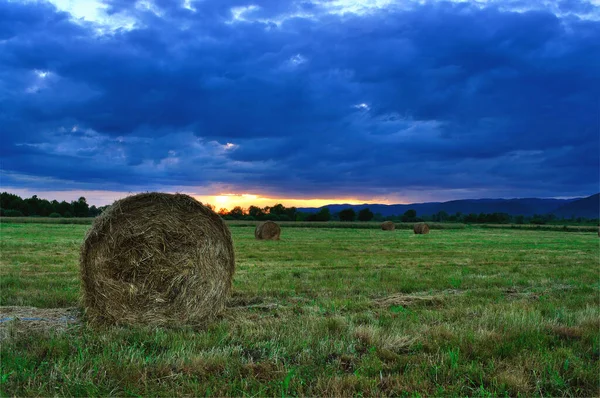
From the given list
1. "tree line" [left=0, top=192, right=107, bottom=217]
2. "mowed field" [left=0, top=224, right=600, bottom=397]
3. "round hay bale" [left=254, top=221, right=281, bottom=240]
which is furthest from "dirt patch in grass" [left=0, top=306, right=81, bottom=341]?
"tree line" [left=0, top=192, right=107, bottom=217]

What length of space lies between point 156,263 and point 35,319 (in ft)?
6.19

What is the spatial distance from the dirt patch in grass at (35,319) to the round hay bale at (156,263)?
1.22 feet

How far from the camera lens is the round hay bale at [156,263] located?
7055 mm

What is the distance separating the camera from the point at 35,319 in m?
6.55

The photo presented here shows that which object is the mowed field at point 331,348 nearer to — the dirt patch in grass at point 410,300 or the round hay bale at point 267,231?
the dirt patch in grass at point 410,300

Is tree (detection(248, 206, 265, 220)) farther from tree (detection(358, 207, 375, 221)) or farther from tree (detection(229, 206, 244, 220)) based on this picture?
tree (detection(358, 207, 375, 221))

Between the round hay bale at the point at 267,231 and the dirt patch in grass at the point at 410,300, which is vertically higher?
the round hay bale at the point at 267,231

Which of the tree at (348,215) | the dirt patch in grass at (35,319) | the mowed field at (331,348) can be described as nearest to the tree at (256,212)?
the tree at (348,215)

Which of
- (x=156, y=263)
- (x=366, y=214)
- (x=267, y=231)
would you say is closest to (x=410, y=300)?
(x=156, y=263)

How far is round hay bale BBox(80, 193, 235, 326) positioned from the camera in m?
7.05

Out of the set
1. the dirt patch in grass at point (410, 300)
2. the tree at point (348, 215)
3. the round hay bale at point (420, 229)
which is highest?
the tree at point (348, 215)

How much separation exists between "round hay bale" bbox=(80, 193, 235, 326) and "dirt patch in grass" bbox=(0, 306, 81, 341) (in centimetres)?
37

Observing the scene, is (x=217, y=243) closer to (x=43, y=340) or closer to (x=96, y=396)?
(x=43, y=340)

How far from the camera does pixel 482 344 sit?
5.23m
